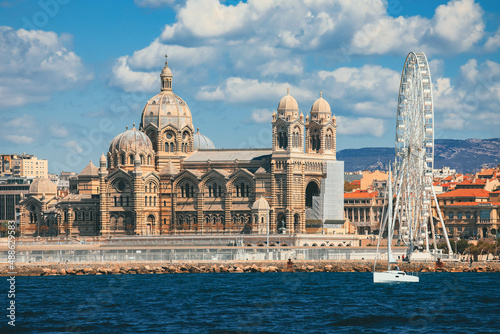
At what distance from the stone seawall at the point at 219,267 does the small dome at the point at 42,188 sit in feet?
164

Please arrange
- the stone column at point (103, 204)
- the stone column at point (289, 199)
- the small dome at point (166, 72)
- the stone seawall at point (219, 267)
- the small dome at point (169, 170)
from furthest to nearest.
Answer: the small dome at point (166, 72) < the small dome at point (169, 170) < the stone column at point (103, 204) < the stone column at point (289, 199) < the stone seawall at point (219, 267)

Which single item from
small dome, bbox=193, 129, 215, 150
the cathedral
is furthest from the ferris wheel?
small dome, bbox=193, 129, 215, 150

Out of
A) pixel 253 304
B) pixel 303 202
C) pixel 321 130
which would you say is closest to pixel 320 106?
pixel 321 130

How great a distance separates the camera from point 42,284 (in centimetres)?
9056

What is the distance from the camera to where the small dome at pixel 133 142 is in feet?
472

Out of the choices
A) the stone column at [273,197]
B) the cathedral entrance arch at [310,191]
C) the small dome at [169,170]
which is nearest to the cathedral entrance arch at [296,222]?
the stone column at [273,197]

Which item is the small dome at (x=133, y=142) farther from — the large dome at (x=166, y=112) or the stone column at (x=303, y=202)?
the stone column at (x=303, y=202)

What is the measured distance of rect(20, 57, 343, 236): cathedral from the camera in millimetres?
136750

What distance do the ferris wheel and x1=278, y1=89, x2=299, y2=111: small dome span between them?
3679 centimetres

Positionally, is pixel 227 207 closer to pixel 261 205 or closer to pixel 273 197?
pixel 261 205

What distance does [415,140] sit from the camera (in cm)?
9706

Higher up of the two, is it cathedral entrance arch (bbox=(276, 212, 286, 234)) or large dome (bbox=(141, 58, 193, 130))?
large dome (bbox=(141, 58, 193, 130))

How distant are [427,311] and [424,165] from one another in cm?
2731

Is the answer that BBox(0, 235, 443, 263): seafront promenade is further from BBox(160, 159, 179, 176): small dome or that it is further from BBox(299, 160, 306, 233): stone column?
BBox(160, 159, 179, 176): small dome
